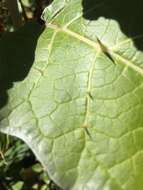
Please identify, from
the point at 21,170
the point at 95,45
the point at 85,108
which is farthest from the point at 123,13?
the point at 21,170

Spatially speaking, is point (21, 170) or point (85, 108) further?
point (21, 170)

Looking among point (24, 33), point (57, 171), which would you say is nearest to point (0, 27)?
point (24, 33)

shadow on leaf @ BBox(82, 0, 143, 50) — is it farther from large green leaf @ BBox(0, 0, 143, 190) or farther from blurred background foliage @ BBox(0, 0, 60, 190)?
blurred background foliage @ BBox(0, 0, 60, 190)

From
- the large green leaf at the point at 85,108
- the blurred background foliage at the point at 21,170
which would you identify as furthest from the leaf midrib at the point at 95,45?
the blurred background foliage at the point at 21,170

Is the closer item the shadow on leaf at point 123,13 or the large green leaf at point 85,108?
the large green leaf at point 85,108

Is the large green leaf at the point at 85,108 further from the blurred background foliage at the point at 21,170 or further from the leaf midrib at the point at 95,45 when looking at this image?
the blurred background foliage at the point at 21,170

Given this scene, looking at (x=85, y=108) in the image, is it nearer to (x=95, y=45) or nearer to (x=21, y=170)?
(x=95, y=45)
